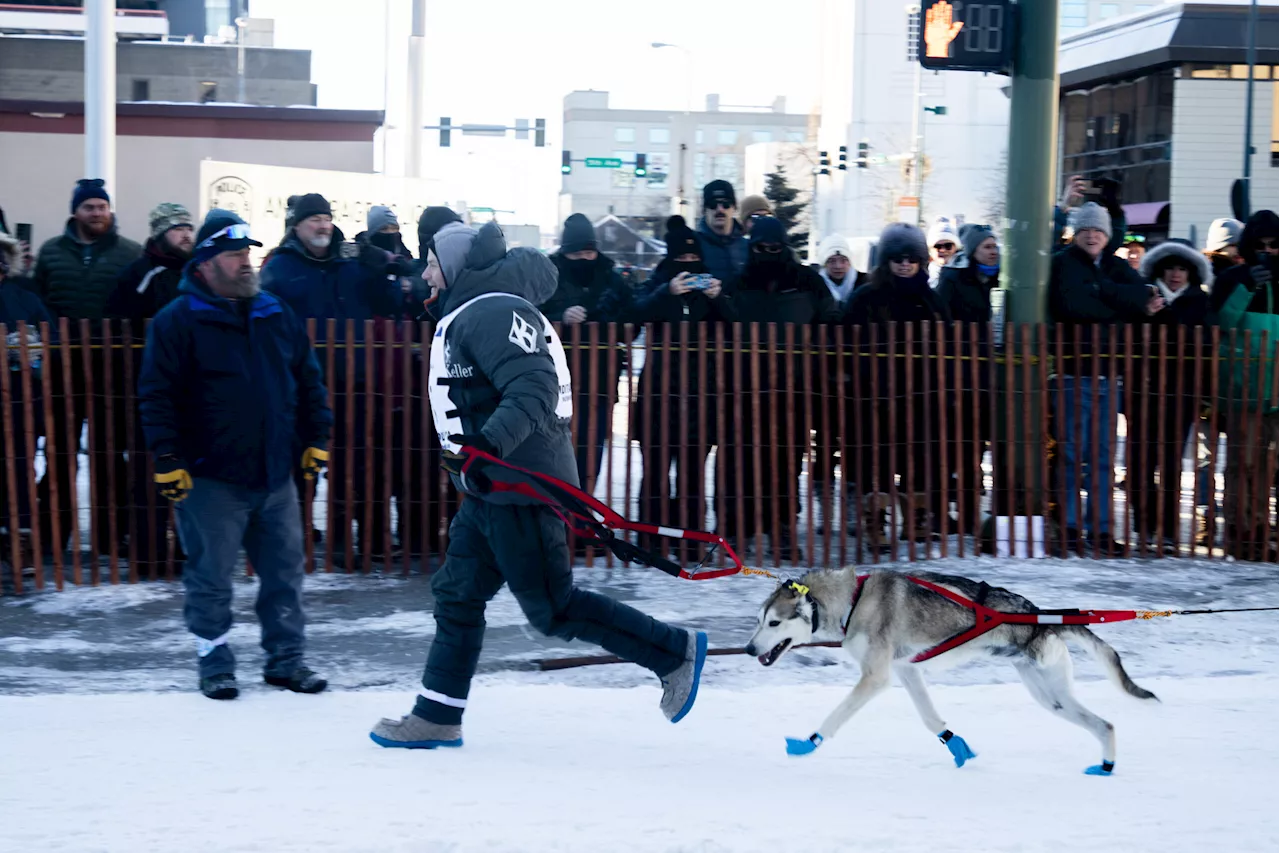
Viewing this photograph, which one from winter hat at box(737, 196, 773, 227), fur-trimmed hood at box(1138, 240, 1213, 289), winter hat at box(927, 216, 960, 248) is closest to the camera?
fur-trimmed hood at box(1138, 240, 1213, 289)

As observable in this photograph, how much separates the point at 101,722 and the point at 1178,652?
466cm

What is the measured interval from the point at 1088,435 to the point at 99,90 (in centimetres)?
1028

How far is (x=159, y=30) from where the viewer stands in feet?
140

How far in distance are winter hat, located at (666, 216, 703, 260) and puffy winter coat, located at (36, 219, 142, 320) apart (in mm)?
3125

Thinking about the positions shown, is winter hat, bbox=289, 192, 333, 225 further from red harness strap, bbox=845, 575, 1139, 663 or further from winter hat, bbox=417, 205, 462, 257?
red harness strap, bbox=845, 575, 1139, 663

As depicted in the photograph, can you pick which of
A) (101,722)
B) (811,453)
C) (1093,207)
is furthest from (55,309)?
(1093,207)

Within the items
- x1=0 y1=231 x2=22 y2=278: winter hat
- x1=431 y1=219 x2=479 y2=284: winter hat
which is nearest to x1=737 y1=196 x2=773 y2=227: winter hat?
x1=0 y1=231 x2=22 y2=278: winter hat

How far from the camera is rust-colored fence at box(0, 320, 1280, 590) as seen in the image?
7.72m

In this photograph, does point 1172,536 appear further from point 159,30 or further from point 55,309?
point 159,30

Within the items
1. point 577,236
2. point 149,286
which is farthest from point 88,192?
point 577,236

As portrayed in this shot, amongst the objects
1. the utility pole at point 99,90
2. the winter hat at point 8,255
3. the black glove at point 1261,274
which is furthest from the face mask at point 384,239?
the utility pole at point 99,90

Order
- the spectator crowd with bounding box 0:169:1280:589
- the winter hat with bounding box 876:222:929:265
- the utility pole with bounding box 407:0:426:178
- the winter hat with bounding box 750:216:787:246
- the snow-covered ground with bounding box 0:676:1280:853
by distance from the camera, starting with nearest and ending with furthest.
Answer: the snow-covered ground with bounding box 0:676:1280:853, the spectator crowd with bounding box 0:169:1280:589, the winter hat with bounding box 750:216:787:246, the winter hat with bounding box 876:222:929:265, the utility pole with bounding box 407:0:426:178

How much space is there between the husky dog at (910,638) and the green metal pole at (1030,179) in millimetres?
4321

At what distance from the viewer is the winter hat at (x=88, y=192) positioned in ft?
28.2
